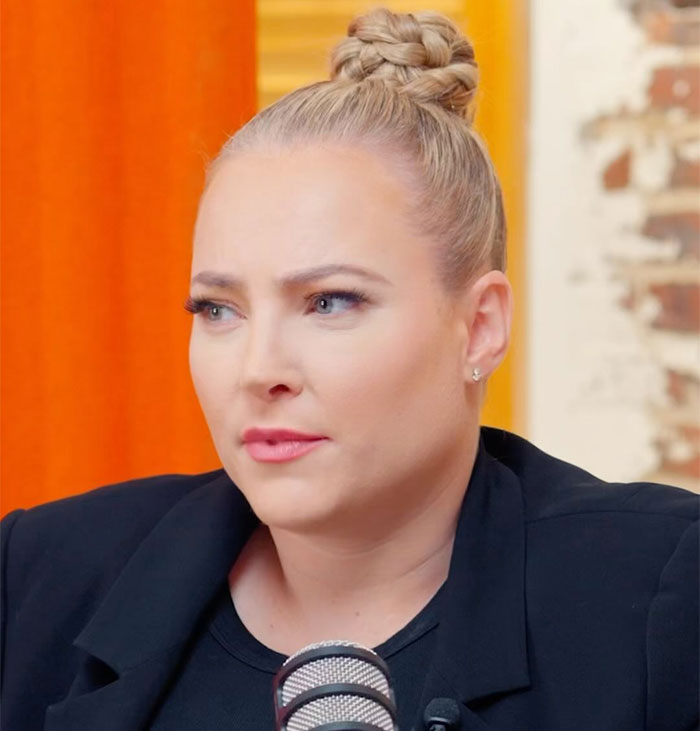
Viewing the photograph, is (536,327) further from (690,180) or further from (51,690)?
(51,690)

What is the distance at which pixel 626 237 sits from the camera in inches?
98.0

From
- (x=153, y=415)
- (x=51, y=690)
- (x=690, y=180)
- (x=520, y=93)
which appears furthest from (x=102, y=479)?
(x=690, y=180)

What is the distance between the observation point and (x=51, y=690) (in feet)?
5.72

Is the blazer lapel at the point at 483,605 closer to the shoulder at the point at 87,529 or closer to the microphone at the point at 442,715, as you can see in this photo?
the microphone at the point at 442,715

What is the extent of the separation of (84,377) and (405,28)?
822 mm

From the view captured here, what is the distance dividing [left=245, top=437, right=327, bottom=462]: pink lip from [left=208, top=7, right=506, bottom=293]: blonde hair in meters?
0.25

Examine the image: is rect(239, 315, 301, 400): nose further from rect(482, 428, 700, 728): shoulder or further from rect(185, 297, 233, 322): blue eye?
rect(482, 428, 700, 728): shoulder

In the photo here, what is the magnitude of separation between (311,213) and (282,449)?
0.88 feet

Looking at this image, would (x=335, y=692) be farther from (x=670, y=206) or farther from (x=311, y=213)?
(x=670, y=206)

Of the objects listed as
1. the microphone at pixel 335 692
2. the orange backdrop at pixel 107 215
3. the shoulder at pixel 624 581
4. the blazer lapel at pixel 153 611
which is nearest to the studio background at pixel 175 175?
the orange backdrop at pixel 107 215

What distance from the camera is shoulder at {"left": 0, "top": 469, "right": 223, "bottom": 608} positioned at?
1.81m

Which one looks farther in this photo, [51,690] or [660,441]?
[660,441]

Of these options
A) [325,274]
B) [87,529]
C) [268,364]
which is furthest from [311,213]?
[87,529]

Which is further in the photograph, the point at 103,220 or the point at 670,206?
the point at 670,206
